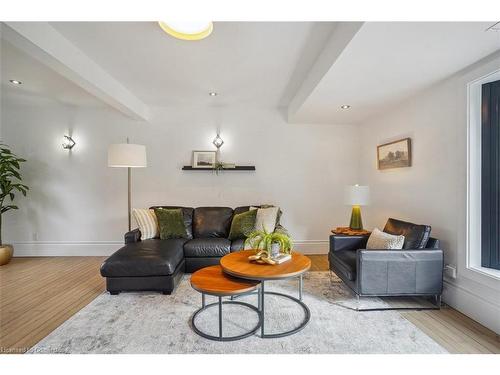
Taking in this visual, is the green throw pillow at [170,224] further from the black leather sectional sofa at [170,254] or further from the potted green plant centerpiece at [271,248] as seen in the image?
the potted green plant centerpiece at [271,248]

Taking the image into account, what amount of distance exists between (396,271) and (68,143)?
204 inches

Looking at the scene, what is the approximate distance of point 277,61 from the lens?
101 inches

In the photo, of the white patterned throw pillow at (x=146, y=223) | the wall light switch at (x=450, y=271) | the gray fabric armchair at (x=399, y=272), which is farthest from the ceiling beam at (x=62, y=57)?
the wall light switch at (x=450, y=271)

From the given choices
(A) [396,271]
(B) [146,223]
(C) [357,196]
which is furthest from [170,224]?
(A) [396,271]

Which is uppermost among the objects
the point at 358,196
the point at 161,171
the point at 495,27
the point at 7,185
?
the point at 495,27

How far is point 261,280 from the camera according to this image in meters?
1.86

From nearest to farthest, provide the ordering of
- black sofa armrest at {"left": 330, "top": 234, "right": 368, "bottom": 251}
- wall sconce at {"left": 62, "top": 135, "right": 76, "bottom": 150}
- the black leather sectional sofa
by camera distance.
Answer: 1. the black leather sectional sofa
2. black sofa armrest at {"left": 330, "top": 234, "right": 368, "bottom": 251}
3. wall sconce at {"left": 62, "top": 135, "right": 76, "bottom": 150}

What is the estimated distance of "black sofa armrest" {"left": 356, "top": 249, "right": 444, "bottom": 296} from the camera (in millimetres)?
2217

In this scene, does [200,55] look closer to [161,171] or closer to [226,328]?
[161,171]

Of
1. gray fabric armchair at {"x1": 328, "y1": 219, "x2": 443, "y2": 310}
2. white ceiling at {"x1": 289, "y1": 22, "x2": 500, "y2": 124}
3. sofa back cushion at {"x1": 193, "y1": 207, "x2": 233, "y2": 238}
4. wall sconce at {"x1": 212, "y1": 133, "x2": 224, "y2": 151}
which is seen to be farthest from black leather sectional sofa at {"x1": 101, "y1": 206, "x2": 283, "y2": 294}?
white ceiling at {"x1": 289, "y1": 22, "x2": 500, "y2": 124}

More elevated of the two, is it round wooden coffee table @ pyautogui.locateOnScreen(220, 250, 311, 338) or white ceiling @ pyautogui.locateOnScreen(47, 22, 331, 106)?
white ceiling @ pyautogui.locateOnScreen(47, 22, 331, 106)

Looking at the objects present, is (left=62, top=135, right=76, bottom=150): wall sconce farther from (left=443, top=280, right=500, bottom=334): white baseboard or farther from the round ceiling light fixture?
(left=443, top=280, right=500, bottom=334): white baseboard

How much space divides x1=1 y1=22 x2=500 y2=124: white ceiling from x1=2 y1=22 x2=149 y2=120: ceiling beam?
42mm
